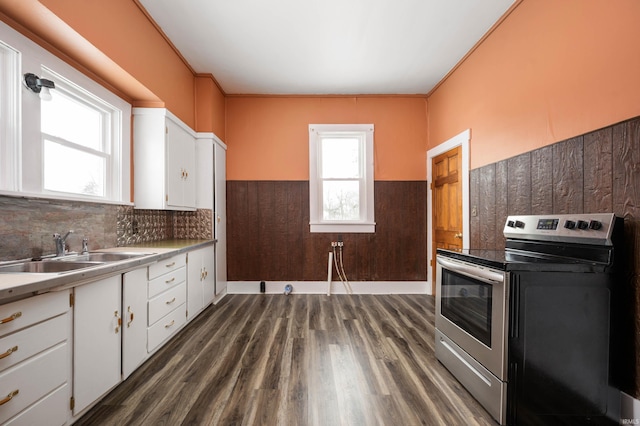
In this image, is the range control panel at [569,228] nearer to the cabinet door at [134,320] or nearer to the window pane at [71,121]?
the cabinet door at [134,320]

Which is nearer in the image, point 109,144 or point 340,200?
point 109,144

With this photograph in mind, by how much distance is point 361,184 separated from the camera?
4.32 m

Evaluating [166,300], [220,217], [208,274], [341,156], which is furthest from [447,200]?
[166,300]

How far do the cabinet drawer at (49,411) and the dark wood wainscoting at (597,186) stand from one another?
9.54 feet

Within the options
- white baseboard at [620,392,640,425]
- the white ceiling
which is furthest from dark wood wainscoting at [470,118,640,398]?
the white ceiling

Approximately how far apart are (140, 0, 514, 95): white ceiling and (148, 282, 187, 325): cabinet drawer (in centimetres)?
250

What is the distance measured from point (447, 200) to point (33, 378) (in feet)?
13.1

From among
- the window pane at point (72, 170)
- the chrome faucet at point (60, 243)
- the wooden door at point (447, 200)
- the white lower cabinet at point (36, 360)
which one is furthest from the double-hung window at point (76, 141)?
the wooden door at point (447, 200)

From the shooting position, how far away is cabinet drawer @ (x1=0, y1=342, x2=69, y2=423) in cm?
120

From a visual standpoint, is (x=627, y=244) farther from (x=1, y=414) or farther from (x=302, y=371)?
(x=1, y=414)

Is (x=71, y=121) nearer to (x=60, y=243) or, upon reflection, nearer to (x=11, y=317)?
(x=60, y=243)

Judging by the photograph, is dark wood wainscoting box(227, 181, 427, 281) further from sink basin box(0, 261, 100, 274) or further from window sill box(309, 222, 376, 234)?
sink basin box(0, 261, 100, 274)

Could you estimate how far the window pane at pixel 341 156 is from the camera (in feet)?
14.3

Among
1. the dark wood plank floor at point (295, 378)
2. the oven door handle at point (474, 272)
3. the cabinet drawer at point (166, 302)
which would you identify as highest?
the oven door handle at point (474, 272)
